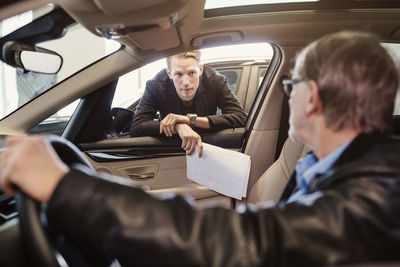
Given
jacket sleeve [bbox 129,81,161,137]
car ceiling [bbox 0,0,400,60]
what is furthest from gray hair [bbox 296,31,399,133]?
jacket sleeve [bbox 129,81,161,137]

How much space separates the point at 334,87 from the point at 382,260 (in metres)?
0.39

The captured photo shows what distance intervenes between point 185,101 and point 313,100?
57.2 inches

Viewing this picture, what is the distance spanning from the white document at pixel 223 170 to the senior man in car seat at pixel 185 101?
0.22 metres

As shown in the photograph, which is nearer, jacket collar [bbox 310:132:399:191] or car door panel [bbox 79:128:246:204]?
jacket collar [bbox 310:132:399:191]

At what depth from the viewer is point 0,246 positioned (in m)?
0.70

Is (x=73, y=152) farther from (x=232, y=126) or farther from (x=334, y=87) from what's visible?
(x=232, y=126)

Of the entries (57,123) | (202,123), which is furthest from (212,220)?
(57,123)

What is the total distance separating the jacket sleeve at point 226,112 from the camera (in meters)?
2.00

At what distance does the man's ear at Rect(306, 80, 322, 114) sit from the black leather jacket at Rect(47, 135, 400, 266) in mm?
238

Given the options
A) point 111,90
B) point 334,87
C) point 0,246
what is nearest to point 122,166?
point 111,90

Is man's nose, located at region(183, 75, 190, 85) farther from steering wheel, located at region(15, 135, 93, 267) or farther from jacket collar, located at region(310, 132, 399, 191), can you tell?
steering wheel, located at region(15, 135, 93, 267)

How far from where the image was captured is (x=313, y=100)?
2.64ft

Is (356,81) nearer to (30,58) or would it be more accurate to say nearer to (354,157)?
(354,157)

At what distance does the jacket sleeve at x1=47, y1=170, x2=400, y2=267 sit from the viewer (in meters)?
0.60
